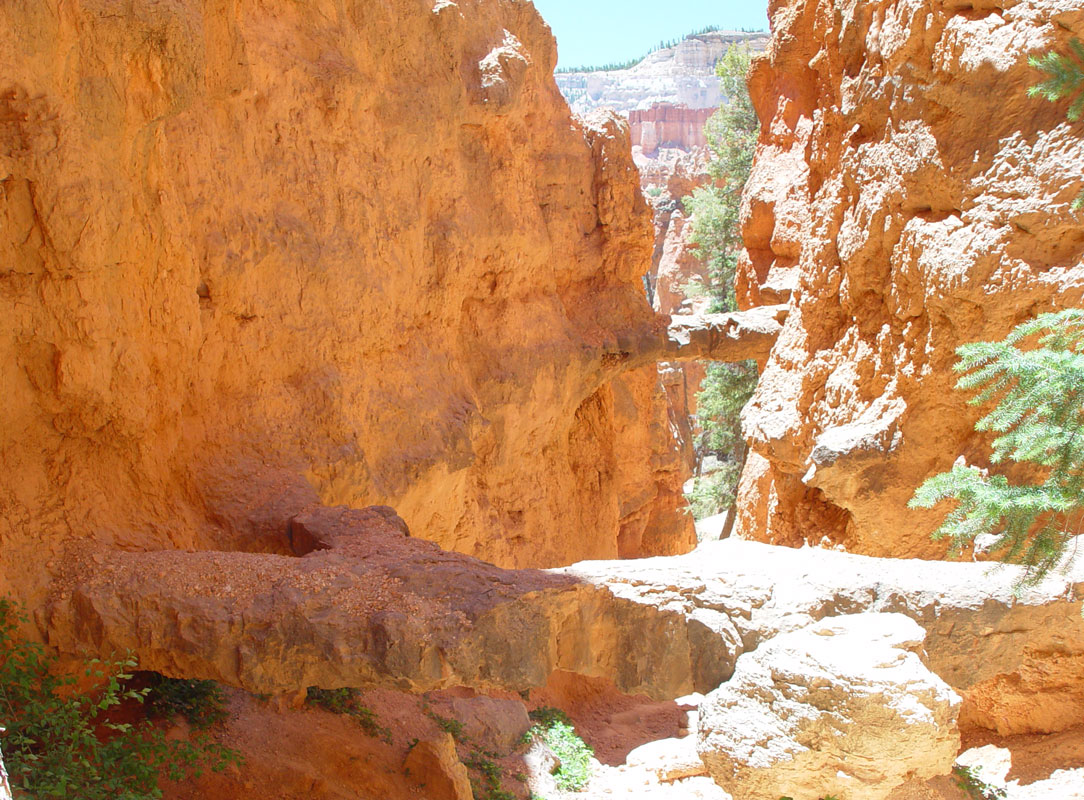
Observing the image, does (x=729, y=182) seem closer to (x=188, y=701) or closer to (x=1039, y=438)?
(x=188, y=701)

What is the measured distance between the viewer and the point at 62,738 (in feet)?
15.1

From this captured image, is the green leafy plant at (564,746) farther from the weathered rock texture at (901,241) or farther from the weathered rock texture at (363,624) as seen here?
the weathered rock texture at (363,624)

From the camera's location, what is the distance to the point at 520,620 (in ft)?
17.2

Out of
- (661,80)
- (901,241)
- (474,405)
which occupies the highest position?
(661,80)

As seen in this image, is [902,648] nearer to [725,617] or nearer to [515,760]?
[725,617]

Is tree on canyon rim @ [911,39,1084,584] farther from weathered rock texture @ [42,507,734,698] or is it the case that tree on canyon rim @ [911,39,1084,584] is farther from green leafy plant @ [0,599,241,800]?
green leafy plant @ [0,599,241,800]

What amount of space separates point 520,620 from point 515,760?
16.7 feet

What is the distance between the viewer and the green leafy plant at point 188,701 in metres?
5.89

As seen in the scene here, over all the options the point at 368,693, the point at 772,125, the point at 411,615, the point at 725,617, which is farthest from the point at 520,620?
the point at 772,125

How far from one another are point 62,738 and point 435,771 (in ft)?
11.4

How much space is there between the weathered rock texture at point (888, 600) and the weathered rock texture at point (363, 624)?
0.57 ft

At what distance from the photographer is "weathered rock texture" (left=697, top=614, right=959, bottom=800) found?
4.65 metres

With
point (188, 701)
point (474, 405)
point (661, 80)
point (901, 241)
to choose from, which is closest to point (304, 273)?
point (474, 405)

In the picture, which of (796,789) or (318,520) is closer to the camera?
(796,789)
